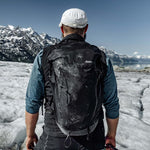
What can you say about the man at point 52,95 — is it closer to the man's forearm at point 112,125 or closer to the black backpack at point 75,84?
the black backpack at point 75,84

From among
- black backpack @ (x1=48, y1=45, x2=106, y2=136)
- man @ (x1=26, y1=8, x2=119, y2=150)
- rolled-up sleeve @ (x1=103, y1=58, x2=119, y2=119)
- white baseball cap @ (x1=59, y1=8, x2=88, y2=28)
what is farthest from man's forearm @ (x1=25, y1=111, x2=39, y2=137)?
white baseball cap @ (x1=59, y1=8, x2=88, y2=28)

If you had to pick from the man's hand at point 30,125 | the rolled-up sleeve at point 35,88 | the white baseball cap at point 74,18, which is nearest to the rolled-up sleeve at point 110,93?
the white baseball cap at point 74,18

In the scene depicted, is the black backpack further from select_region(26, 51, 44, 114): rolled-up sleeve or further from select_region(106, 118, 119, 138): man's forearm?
select_region(106, 118, 119, 138): man's forearm

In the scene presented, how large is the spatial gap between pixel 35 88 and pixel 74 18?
937 mm

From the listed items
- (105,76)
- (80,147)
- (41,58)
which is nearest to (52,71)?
(41,58)

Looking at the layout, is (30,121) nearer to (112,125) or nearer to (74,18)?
(112,125)

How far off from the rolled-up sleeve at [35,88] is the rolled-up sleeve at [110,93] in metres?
0.78

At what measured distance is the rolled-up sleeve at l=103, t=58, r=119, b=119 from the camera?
66.8 inches

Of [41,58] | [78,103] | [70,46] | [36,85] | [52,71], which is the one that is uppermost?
[70,46]

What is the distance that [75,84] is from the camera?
4.64 feet

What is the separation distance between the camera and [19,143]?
3.21 m

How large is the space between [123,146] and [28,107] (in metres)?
2.71

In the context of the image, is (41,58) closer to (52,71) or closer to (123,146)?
(52,71)

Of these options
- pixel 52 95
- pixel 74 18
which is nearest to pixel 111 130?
pixel 52 95
